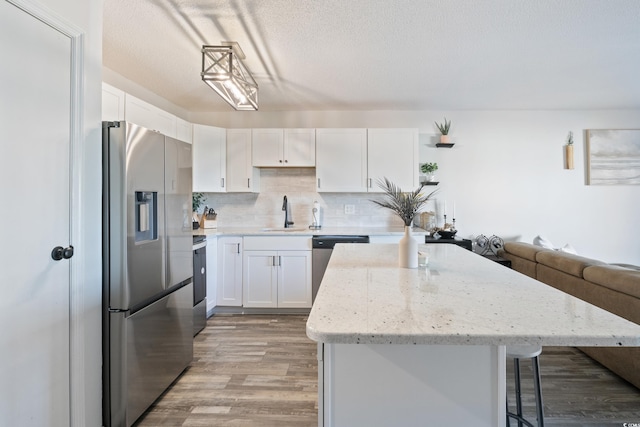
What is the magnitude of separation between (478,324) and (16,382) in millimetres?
1717

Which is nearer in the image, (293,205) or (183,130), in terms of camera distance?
(183,130)

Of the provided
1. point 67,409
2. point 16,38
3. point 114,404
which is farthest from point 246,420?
point 16,38

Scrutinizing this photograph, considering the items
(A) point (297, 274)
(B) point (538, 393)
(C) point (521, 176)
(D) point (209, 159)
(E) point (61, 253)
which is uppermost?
(D) point (209, 159)

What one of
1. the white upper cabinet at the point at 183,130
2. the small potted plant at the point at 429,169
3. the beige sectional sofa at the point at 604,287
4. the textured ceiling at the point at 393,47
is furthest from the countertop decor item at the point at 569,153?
the white upper cabinet at the point at 183,130

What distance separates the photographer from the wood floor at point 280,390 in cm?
178

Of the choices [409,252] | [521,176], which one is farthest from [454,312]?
[521,176]

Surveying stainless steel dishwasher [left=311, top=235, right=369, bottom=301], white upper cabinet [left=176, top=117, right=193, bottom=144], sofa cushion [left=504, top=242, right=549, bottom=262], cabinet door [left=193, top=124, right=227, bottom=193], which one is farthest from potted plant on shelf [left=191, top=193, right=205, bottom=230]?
sofa cushion [left=504, top=242, right=549, bottom=262]

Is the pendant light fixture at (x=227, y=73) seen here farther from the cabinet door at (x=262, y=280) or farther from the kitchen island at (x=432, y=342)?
the kitchen island at (x=432, y=342)

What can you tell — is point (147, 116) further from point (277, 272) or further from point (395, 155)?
point (395, 155)

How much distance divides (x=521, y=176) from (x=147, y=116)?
14.3 feet

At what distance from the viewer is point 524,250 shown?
3.26 meters

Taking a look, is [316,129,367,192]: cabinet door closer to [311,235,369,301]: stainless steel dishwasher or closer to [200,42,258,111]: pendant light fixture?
[311,235,369,301]: stainless steel dishwasher

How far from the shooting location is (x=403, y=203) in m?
1.57

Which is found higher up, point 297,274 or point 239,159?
point 239,159
